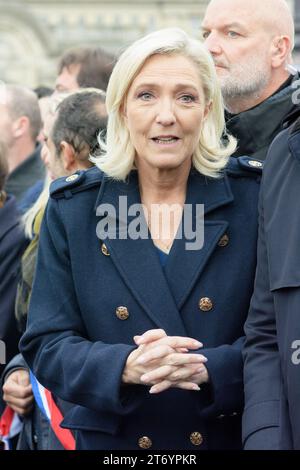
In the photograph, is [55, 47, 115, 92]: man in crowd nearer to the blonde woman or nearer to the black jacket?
the black jacket

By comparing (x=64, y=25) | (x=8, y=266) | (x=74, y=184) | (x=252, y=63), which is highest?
(x=64, y=25)

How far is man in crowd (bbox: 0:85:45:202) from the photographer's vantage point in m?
7.79

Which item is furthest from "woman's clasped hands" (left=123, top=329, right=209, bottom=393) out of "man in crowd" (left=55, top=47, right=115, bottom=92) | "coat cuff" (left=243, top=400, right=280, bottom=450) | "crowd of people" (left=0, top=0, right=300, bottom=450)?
"man in crowd" (left=55, top=47, right=115, bottom=92)

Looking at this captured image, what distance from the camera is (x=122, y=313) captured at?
4.20 meters

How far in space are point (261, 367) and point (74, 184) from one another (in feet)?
3.22

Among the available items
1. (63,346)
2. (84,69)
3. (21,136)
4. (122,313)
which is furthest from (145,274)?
(21,136)

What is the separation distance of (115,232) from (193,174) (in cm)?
34

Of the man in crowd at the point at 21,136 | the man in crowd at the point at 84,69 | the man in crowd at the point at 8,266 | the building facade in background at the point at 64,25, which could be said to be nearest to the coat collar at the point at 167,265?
the man in crowd at the point at 8,266

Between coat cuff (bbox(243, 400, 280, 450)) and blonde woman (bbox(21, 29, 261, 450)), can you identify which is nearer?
coat cuff (bbox(243, 400, 280, 450))

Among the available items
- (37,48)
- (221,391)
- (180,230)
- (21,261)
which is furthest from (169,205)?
(37,48)

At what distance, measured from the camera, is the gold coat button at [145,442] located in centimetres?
418

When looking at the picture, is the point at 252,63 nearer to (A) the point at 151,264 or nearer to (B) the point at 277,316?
(A) the point at 151,264

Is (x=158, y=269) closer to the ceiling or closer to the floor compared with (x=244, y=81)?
closer to the floor

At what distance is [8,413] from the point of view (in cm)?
581
